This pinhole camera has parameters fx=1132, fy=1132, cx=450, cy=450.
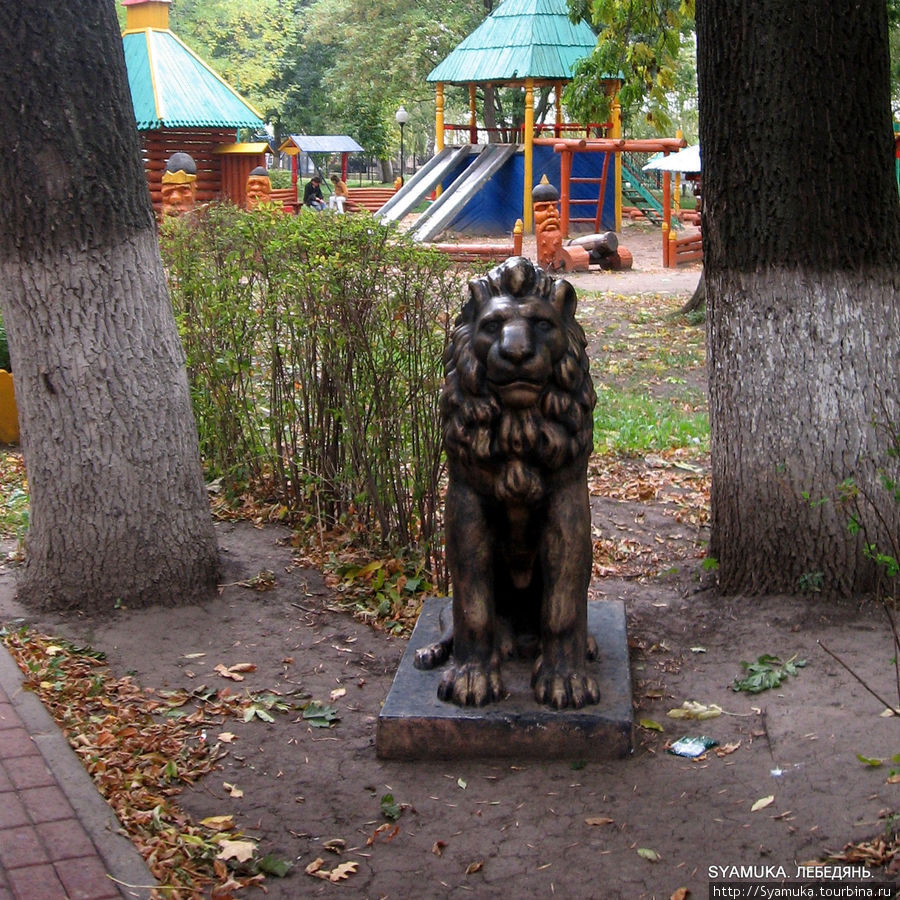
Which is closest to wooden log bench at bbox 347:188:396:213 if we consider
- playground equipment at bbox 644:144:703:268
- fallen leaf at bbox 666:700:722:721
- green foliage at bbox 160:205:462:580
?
playground equipment at bbox 644:144:703:268

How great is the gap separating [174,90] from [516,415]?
26153mm

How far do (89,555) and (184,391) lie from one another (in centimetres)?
97

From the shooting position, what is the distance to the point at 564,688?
167 inches

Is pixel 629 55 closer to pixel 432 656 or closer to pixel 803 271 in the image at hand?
pixel 803 271

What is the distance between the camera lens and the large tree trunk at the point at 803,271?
16.4ft

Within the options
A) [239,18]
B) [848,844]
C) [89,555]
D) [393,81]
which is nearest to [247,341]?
[89,555]

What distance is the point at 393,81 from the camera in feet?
129

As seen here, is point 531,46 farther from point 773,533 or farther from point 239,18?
point 773,533

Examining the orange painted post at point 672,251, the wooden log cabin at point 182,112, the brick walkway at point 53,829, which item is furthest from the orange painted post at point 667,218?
the brick walkway at point 53,829

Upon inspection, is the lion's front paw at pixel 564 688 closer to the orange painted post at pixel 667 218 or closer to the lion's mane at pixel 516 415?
the lion's mane at pixel 516 415

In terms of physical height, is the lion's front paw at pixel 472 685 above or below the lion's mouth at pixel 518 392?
below

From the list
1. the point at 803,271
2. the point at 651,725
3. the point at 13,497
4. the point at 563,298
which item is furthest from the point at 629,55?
the point at 651,725

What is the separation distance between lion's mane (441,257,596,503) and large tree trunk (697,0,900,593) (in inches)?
55.2

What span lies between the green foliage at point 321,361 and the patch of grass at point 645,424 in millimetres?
2804
